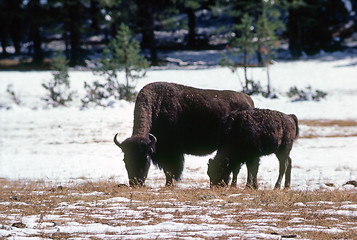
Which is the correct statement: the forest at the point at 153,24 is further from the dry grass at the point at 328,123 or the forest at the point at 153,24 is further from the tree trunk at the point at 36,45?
the dry grass at the point at 328,123

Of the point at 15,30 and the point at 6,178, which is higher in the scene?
the point at 15,30

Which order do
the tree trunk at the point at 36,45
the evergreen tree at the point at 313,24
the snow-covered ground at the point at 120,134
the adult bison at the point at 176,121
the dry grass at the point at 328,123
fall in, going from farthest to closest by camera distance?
the evergreen tree at the point at 313,24 → the tree trunk at the point at 36,45 → the dry grass at the point at 328,123 → the snow-covered ground at the point at 120,134 → the adult bison at the point at 176,121

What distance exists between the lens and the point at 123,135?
21.3 meters

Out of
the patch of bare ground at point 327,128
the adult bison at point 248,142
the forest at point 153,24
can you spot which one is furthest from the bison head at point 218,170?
the forest at point 153,24

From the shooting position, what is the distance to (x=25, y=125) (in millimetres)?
24312

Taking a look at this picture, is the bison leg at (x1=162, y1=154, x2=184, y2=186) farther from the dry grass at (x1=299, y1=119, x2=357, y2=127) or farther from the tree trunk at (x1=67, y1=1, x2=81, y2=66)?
the tree trunk at (x1=67, y1=1, x2=81, y2=66)

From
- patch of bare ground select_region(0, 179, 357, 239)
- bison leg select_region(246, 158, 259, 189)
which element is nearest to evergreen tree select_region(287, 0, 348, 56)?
bison leg select_region(246, 158, 259, 189)

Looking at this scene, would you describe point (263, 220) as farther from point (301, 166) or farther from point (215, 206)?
point (301, 166)

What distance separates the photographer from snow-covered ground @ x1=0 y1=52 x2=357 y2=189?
14.4m

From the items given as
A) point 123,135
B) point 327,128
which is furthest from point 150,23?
point 327,128

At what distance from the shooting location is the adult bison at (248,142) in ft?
34.3

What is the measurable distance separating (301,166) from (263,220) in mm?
8308

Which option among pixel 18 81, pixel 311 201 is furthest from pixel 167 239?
pixel 18 81

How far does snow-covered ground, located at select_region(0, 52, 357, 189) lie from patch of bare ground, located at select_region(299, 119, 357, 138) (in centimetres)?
4
